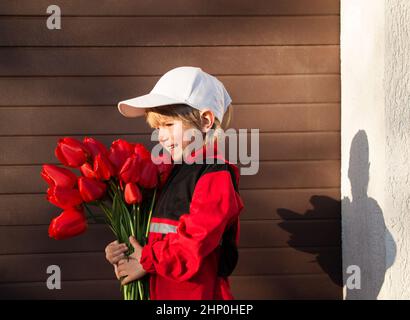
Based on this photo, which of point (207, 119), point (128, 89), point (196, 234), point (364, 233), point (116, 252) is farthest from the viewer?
point (128, 89)

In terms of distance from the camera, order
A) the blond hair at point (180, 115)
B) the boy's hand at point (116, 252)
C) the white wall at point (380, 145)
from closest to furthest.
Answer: the boy's hand at point (116, 252) < the blond hair at point (180, 115) < the white wall at point (380, 145)

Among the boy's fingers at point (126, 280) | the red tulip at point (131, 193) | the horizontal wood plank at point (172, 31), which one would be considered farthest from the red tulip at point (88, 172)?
the horizontal wood plank at point (172, 31)

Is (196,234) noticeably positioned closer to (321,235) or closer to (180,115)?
(180,115)

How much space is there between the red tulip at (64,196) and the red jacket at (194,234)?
281mm

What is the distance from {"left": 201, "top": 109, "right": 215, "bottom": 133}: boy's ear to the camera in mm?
2084

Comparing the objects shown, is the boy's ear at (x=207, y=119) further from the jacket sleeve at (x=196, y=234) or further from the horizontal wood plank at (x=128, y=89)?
the horizontal wood plank at (x=128, y=89)

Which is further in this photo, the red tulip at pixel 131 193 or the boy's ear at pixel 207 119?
the boy's ear at pixel 207 119

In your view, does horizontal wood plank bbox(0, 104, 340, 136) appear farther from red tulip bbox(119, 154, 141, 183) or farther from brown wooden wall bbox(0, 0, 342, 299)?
red tulip bbox(119, 154, 141, 183)

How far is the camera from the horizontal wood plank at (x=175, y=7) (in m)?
3.00

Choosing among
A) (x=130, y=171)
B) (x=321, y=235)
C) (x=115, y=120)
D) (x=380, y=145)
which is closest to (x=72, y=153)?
(x=130, y=171)

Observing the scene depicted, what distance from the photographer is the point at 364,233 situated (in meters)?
2.77

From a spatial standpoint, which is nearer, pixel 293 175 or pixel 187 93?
pixel 187 93

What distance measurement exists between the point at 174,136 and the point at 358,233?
4.03 feet

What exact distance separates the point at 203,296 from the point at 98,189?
0.52m
